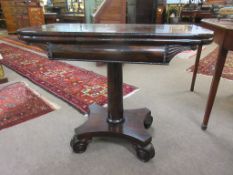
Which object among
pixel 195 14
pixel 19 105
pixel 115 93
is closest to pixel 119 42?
pixel 115 93

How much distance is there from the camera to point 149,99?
173cm

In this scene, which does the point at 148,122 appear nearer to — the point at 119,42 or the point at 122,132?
the point at 122,132

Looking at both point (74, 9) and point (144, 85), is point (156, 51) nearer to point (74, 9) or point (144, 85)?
point (144, 85)

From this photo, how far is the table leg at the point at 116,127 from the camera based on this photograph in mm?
1048

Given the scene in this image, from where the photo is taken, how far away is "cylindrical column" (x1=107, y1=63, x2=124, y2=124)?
1.06 m

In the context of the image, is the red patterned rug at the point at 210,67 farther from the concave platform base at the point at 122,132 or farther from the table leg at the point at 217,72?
the concave platform base at the point at 122,132

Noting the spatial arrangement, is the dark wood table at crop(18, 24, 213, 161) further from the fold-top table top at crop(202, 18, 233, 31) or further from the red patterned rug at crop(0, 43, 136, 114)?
the red patterned rug at crop(0, 43, 136, 114)

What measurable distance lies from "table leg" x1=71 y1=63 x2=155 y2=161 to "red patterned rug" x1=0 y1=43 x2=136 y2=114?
0.37 m

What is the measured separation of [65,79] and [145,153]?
143 cm

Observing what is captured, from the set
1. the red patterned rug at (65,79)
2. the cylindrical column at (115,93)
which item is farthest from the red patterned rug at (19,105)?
the cylindrical column at (115,93)

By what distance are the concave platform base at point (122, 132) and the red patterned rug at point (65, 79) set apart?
13.8 inches

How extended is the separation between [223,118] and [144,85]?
82 cm

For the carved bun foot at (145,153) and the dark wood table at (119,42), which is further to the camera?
the carved bun foot at (145,153)

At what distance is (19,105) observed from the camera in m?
1.62
